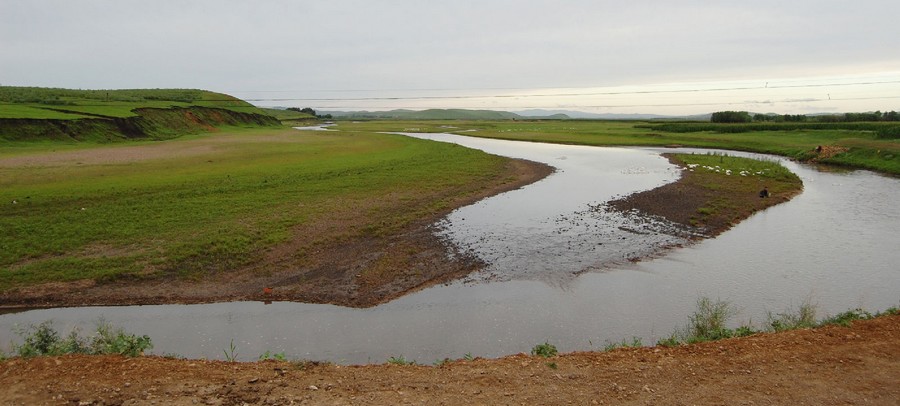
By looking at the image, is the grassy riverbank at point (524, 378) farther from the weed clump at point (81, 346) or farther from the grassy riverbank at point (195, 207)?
the grassy riverbank at point (195, 207)

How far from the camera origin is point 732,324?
11719mm

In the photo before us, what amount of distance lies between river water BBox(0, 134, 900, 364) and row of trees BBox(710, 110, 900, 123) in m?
73.7

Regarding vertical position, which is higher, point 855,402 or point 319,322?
point 855,402

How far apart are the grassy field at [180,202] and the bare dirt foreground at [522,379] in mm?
7767

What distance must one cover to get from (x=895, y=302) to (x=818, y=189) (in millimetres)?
21706

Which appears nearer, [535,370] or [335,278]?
[535,370]

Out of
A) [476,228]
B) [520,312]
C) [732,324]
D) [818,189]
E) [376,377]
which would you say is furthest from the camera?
[818,189]

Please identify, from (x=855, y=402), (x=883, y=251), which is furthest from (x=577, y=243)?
(x=855, y=402)

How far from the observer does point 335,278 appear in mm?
15086

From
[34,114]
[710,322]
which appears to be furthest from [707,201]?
[34,114]

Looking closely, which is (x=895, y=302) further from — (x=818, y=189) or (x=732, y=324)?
(x=818, y=189)

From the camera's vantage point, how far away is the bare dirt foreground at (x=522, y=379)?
7.38m

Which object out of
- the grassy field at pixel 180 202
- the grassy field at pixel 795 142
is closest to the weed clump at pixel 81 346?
the grassy field at pixel 180 202

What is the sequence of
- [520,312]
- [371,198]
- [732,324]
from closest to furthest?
[732,324] < [520,312] < [371,198]
